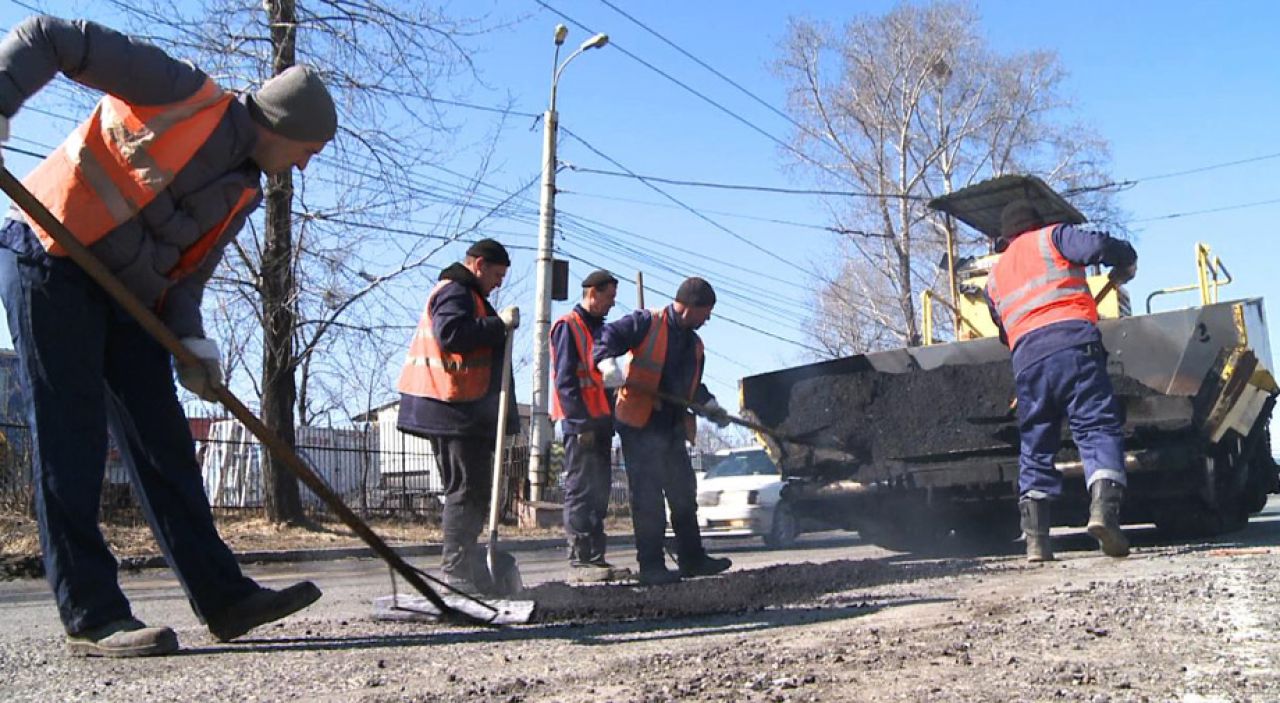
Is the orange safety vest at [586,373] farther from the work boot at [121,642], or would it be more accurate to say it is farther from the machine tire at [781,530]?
the machine tire at [781,530]

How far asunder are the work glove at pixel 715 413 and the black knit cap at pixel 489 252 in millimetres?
1905

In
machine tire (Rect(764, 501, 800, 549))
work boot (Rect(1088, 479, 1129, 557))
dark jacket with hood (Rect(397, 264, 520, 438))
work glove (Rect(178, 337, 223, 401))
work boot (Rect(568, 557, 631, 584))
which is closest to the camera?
work glove (Rect(178, 337, 223, 401))

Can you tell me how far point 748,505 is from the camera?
44.5ft

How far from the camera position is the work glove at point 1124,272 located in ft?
18.8

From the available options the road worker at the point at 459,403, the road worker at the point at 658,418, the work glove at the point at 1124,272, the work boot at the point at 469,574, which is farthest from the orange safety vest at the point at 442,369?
the work glove at the point at 1124,272

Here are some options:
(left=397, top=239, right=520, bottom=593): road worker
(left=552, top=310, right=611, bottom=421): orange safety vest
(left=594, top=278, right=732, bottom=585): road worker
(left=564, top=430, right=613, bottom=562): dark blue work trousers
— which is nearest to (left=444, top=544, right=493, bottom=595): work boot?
(left=397, top=239, right=520, bottom=593): road worker

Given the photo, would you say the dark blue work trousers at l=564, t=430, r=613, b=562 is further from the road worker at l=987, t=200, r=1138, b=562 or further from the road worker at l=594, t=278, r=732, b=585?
the road worker at l=987, t=200, r=1138, b=562

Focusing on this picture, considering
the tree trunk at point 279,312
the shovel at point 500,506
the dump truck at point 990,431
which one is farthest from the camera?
the tree trunk at point 279,312

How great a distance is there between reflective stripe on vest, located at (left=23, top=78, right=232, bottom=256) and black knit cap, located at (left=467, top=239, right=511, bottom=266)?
1.95m

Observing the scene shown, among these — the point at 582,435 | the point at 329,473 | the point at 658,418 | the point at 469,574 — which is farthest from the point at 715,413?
the point at 329,473

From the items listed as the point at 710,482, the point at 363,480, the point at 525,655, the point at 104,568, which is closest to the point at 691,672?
the point at 525,655

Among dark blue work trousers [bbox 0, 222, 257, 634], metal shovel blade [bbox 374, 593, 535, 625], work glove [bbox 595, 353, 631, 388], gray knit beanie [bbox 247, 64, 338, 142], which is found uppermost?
gray knit beanie [bbox 247, 64, 338, 142]

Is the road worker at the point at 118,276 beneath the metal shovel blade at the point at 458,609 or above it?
above

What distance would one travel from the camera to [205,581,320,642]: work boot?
345 centimetres
